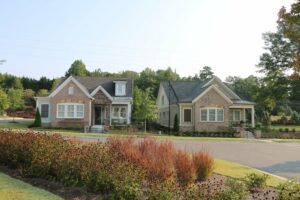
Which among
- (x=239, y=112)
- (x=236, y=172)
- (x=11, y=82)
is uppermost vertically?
(x=11, y=82)

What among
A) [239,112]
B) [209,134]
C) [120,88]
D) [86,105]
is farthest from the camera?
[239,112]

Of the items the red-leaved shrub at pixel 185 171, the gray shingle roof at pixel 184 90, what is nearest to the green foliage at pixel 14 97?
the gray shingle roof at pixel 184 90

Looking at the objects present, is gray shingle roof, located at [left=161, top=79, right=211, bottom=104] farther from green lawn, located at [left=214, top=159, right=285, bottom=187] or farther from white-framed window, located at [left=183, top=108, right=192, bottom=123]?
green lawn, located at [left=214, top=159, right=285, bottom=187]

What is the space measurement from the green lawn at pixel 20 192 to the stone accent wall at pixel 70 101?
2981 cm

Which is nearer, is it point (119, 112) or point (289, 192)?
point (289, 192)

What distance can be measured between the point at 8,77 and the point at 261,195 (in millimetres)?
76038

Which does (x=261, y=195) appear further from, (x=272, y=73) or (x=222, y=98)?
(x=272, y=73)

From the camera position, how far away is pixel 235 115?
147 feet

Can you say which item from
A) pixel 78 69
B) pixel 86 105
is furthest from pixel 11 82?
pixel 86 105

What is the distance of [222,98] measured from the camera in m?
40.5

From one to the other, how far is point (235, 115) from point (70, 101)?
19.9 meters

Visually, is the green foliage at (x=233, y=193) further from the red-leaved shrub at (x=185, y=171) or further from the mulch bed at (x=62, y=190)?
the mulch bed at (x=62, y=190)

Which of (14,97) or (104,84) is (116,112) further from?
(14,97)

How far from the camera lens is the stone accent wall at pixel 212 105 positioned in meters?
39.9
